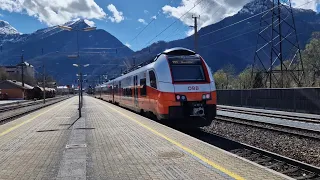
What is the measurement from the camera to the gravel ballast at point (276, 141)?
399 inches

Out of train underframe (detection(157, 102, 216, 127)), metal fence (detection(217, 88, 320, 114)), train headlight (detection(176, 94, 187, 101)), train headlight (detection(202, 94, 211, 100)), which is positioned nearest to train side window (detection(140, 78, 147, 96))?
train underframe (detection(157, 102, 216, 127))

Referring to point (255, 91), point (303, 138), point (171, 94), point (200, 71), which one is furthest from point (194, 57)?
point (255, 91)

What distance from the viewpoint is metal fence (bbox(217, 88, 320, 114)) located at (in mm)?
23000

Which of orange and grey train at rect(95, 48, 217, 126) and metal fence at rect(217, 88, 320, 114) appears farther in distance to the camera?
metal fence at rect(217, 88, 320, 114)

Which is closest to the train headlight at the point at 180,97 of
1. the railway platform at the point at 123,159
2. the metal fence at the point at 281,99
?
the railway platform at the point at 123,159

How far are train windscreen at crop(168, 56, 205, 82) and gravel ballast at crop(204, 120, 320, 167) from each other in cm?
264

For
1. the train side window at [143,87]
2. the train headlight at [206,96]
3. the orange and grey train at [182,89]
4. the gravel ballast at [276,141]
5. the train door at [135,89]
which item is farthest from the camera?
the train door at [135,89]

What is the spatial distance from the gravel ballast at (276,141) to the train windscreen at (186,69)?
2.64m

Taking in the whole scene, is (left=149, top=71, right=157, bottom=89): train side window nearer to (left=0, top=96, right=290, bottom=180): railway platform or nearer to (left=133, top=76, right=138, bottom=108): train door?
(left=0, top=96, right=290, bottom=180): railway platform

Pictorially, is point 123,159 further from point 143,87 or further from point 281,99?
point 281,99

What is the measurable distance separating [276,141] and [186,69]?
15.4 feet

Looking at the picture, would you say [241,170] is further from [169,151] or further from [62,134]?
[62,134]

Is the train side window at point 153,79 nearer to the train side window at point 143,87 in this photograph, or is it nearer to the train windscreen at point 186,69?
the train windscreen at point 186,69

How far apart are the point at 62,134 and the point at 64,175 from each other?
22.6 ft
